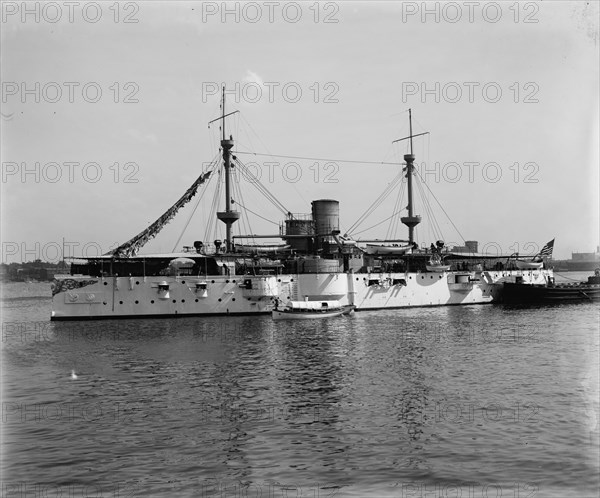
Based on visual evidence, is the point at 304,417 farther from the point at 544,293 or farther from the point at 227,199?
the point at 544,293

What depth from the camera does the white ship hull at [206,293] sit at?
5672cm

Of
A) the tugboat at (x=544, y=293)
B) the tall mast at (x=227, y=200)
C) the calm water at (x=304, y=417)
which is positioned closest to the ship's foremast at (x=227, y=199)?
the tall mast at (x=227, y=200)

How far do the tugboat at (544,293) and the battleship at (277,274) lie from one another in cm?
165

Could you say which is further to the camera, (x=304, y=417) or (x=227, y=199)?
(x=227, y=199)

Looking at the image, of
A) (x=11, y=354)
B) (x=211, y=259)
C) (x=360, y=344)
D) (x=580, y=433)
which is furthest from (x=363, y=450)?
(x=211, y=259)

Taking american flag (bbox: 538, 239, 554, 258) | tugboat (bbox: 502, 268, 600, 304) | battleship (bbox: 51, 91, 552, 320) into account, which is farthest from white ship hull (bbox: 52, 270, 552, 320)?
american flag (bbox: 538, 239, 554, 258)

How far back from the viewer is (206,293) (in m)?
58.1

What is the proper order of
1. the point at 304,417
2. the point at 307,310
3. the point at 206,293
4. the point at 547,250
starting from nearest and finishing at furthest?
the point at 304,417 < the point at 307,310 < the point at 206,293 < the point at 547,250

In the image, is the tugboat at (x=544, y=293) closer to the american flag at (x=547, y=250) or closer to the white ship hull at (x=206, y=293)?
the american flag at (x=547, y=250)

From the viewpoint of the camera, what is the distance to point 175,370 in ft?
103

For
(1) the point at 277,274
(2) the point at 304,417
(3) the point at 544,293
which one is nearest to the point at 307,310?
(1) the point at 277,274

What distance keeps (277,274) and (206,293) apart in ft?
26.0

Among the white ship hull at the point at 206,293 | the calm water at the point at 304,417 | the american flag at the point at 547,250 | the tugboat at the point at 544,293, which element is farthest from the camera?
the american flag at the point at 547,250

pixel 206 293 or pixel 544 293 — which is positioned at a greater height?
pixel 206 293
